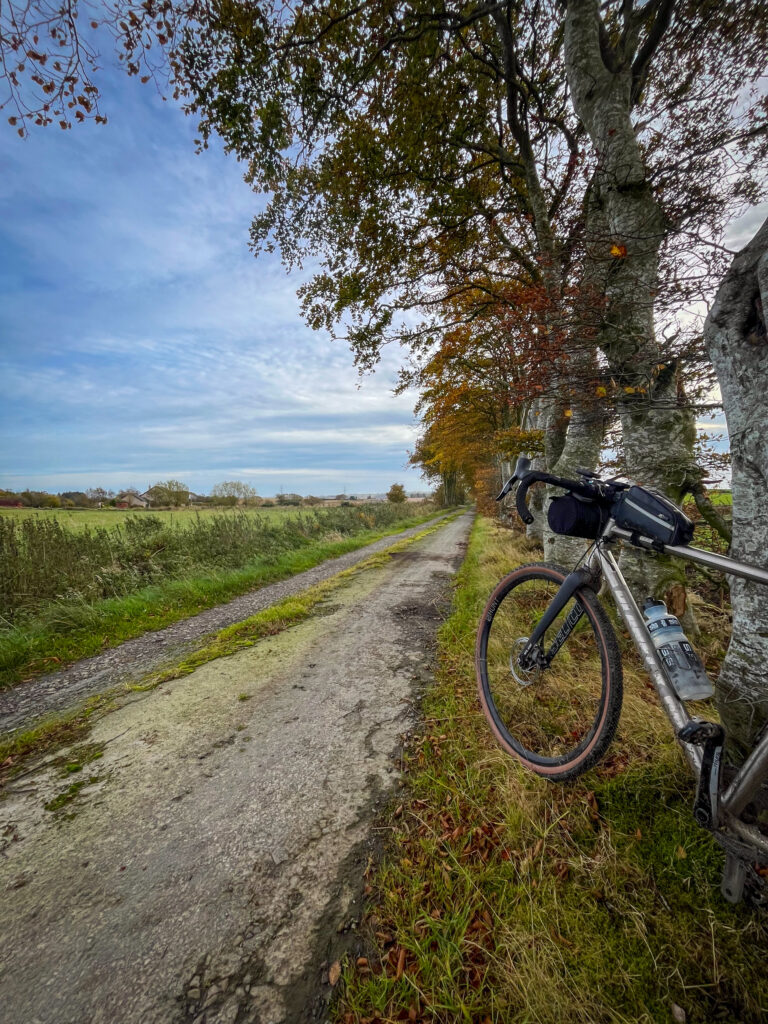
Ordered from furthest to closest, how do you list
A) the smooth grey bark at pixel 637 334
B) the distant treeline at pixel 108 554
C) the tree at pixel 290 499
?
the tree at pixel 290 499, the distant treeline at pixel 108 554, the smooth grey bark at pixel 637 334

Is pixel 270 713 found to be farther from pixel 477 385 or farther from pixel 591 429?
pixel 477 385

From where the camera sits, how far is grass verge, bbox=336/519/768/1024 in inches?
47.6

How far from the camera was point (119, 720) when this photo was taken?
330cm

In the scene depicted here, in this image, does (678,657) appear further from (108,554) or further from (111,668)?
(108,554)

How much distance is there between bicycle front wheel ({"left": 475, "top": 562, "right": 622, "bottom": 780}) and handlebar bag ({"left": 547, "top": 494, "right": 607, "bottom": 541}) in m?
0.33

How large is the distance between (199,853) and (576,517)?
2.73 meters

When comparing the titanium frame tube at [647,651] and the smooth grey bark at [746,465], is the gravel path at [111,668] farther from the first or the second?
the smooth grey bark at [746,465]

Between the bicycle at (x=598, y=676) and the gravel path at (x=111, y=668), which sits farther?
the gravel path at (x=111, y=668)

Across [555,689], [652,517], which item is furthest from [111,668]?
[652,517]

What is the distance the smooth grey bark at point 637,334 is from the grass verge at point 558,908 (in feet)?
6.46

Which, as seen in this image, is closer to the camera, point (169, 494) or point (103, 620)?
point (103, 620)

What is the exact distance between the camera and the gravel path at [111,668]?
382cm

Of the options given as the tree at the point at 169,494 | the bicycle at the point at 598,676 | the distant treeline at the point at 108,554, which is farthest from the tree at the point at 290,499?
the bicycle at the point at 598,676

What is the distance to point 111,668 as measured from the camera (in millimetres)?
4680
